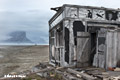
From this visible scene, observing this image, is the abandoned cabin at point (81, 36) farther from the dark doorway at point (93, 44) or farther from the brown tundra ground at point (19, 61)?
the brown tundra ground at point (19, 61)

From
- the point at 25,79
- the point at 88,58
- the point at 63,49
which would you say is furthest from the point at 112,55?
the point at 25,79

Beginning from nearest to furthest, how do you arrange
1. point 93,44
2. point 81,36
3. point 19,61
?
point 81,36
point 93,44
point 19,61

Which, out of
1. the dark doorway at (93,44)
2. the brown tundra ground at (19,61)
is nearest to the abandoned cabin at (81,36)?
the dark doorway at (93,44)

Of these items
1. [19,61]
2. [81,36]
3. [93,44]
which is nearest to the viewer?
[81,36]

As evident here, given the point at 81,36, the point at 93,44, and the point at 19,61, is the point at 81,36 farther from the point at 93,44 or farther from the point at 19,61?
the point at 19,61

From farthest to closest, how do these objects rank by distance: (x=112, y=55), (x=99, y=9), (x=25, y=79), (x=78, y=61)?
(x=99, y=9) < (x=78, y=61) < (x=112, y=55) < (x=25, y=79)

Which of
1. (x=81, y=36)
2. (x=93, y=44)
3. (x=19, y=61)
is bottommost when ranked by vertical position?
(x=19, y=61)

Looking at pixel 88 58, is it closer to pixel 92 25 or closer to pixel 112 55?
pixel 112 55

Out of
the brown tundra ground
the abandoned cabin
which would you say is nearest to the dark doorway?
the abandoned cabin

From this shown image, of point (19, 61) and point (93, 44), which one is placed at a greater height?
point (93, 44)

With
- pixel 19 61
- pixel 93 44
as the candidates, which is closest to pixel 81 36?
pixel 93 44

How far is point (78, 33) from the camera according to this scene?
29.8ft

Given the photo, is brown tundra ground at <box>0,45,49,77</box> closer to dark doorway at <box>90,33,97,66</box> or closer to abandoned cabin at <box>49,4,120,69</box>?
abandoned cabin at <box>49,4,120,69</box>

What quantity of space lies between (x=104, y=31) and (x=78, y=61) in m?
2.85
